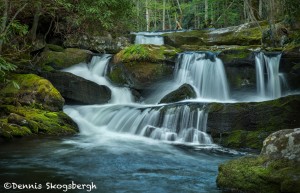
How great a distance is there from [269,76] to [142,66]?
5162 millimetres

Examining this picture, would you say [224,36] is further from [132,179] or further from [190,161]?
[132,179]

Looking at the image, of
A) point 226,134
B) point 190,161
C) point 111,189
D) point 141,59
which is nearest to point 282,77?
point 226,134

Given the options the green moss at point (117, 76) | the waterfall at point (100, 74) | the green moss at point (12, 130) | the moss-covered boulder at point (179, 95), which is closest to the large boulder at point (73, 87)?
the waterfall at point (100, 74)

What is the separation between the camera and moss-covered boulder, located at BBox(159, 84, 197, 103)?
1315 centimetres

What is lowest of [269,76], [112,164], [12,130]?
[112,164]

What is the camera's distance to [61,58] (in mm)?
15461

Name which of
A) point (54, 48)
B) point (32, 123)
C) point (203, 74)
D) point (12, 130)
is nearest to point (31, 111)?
point (32, 123)

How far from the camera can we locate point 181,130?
1042cm

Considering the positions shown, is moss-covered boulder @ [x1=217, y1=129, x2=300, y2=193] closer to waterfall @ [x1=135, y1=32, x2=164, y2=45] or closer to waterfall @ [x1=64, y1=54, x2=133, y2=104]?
waterfall @ [x1=64, y1=54, x2=133, y2=104]

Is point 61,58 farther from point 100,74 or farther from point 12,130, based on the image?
point 12,130

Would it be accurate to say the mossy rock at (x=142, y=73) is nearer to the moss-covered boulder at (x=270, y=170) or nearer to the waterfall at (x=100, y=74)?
the waterfall at (x=100, y=74)

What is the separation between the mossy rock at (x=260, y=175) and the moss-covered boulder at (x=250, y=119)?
156 inches

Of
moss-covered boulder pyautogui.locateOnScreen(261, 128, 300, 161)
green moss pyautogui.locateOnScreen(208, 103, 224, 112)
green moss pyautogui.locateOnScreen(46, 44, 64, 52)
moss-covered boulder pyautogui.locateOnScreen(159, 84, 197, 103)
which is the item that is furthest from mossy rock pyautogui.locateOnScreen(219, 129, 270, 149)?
green moss pyautogui.locateOnScreen(46, 44, 64, 52)

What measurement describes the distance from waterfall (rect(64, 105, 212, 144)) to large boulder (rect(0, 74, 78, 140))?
87cm
